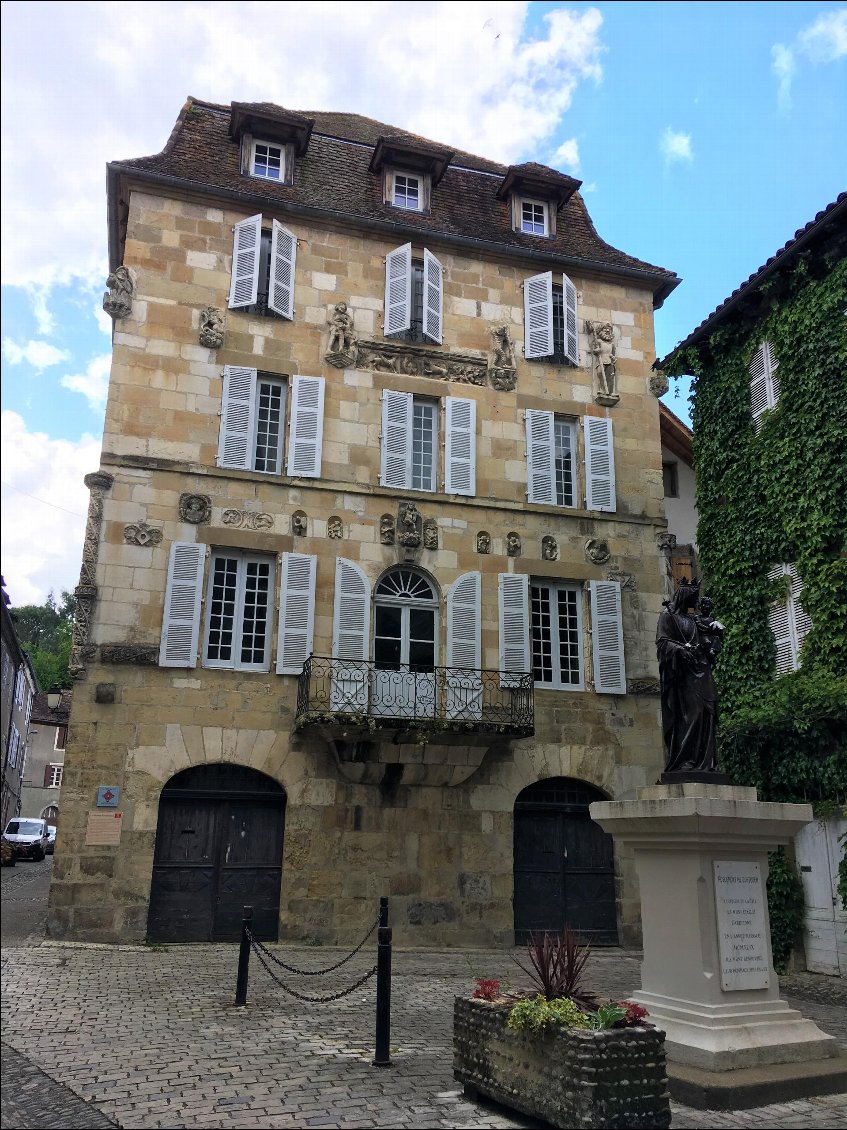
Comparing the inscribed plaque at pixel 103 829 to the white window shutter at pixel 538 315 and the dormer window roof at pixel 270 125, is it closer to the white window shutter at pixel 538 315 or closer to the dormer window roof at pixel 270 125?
the white window shutter at pixel 538 315

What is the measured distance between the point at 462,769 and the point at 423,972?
3.66 metres

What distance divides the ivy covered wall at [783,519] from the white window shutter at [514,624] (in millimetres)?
3305

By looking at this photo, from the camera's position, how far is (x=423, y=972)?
43.0ft

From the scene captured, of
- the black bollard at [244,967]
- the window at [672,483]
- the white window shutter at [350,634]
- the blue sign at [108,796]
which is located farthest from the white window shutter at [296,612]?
the window at [672,483]

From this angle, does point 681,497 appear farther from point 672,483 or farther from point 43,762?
point 43,762

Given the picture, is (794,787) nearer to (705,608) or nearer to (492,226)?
(705,608)

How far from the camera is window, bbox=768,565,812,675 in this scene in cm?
1533

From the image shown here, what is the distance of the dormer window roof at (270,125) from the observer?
18.6m

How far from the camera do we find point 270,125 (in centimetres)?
1883

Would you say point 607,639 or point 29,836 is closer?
point 607,639

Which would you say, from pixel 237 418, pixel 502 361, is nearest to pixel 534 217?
pixel 502 361

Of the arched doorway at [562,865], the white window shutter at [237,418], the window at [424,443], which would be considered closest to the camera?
the arched doorway at [562,865]

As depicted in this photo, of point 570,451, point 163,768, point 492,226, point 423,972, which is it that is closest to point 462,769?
point 423,972

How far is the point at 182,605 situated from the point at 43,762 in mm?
46620
